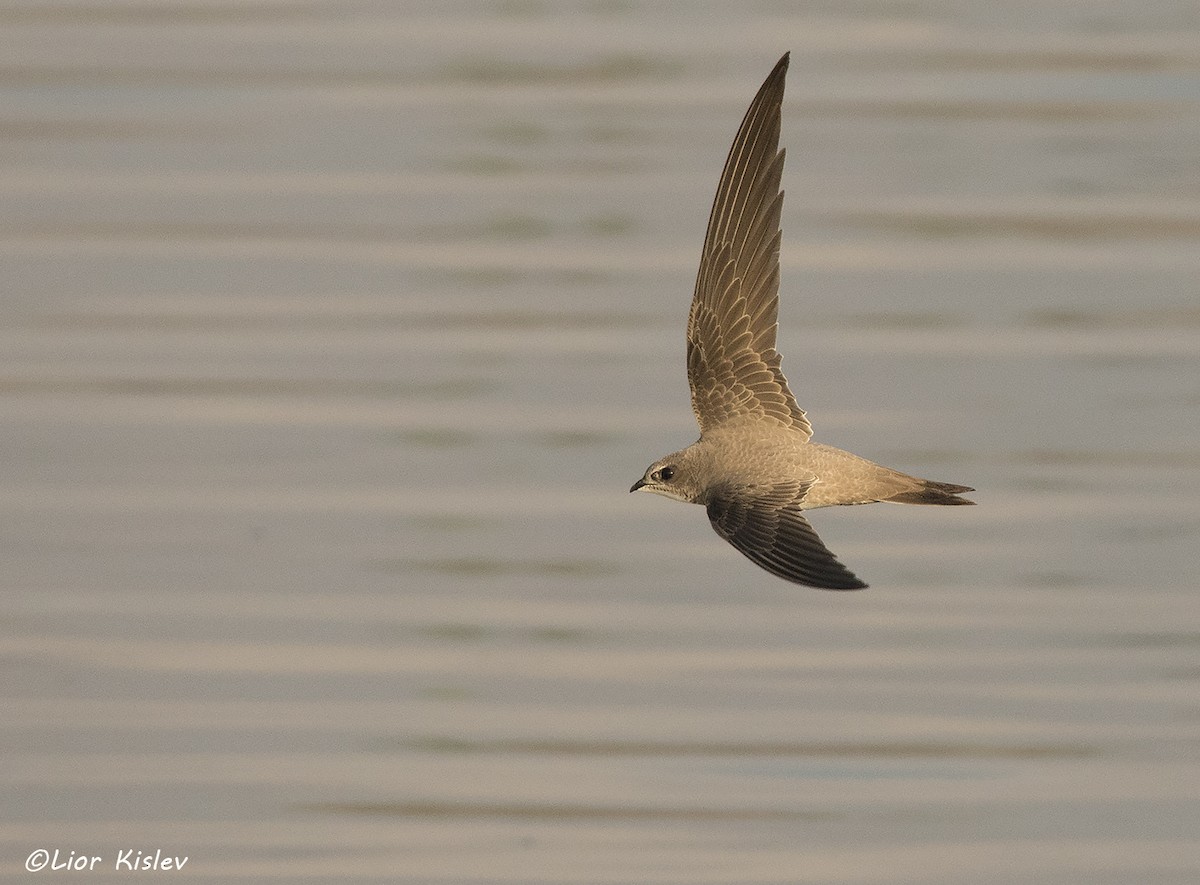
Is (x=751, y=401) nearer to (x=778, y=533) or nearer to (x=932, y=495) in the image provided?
(x=932, y=495)

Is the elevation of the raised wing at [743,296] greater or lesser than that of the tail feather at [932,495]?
greater

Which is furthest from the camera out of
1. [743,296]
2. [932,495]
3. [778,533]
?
[743,296]

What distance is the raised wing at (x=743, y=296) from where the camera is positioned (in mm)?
5160

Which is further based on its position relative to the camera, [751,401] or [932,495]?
[751,401]

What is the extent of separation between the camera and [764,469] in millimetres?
5113

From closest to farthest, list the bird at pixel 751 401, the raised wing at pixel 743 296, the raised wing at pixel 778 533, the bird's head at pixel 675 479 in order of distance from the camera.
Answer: the raised wing at pixel 778 533 < the bird at pixel 751 401 < the raised wing at pixel 743 296 < the bird's head at pixel 675 479

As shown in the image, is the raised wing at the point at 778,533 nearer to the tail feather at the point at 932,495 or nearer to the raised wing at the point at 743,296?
the tail feather at the point at 932,495

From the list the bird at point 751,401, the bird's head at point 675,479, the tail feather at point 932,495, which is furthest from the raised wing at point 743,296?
the tail feather at point 932,495

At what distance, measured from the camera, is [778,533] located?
4680mm

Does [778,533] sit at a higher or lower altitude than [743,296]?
lower

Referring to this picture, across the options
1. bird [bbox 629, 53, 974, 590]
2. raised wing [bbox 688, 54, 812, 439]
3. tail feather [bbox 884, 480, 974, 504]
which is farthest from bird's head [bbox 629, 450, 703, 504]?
tail feather [bbox 884, 480, 974, 504]

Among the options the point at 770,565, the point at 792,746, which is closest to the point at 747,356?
the point at 770,565

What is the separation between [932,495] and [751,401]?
1.82ft

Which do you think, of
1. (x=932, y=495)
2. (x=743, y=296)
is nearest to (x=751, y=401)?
(x=743, y=296)
